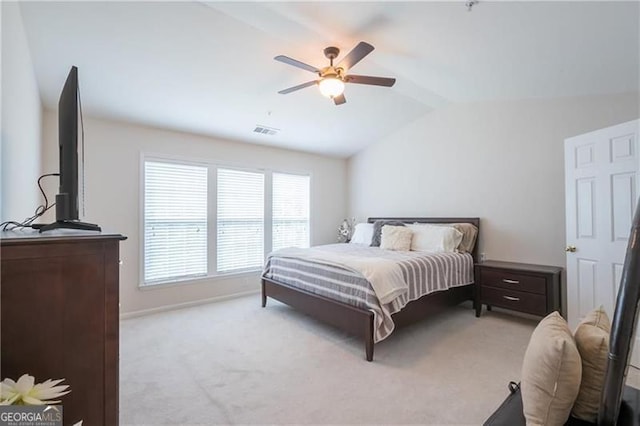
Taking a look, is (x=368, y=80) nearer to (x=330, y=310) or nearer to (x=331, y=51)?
(x=331, y=51)

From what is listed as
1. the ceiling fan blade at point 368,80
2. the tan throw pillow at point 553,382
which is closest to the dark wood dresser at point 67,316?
the tan throw pillow at point 553,382

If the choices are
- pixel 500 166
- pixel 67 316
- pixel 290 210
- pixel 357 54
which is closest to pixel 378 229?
pixel 290 210

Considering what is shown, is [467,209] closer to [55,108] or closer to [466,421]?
[466,421]

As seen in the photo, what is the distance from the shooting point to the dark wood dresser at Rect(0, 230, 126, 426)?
99cm

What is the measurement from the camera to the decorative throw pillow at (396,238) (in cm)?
416

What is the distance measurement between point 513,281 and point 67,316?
3.96m

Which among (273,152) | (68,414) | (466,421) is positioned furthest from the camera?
(273,152)

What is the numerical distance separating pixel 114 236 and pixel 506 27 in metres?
2.94

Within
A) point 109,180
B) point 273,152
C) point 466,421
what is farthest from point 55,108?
point 466,421

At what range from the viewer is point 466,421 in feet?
6.06

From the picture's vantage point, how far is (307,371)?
2.43 meters

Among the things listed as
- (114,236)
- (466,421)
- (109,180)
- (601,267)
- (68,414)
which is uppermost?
(109,180)

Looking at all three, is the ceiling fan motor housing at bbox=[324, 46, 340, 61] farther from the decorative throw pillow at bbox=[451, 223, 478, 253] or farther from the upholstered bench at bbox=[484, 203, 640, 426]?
the decorative throw pillow at bbox=[451, 223, 478, 253]

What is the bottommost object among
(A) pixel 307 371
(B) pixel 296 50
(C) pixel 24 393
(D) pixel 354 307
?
(A) pixel 307 371
